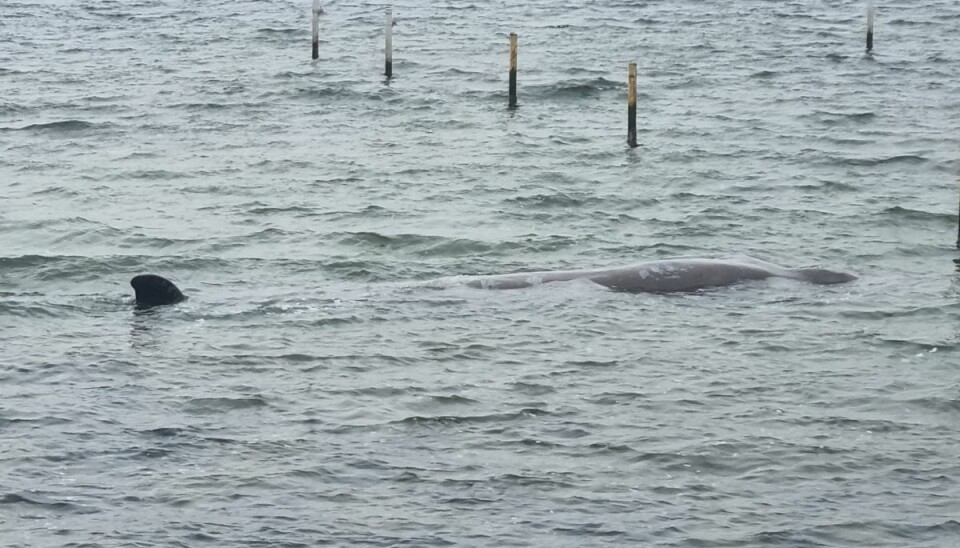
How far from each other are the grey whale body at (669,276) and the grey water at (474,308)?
0.32 meters

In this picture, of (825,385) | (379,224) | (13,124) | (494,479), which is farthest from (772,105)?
(494,479)

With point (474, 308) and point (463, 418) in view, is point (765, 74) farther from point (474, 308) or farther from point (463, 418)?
point (463, 418)

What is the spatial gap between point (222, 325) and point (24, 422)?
4.08m

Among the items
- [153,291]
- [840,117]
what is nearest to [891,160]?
[840,117]

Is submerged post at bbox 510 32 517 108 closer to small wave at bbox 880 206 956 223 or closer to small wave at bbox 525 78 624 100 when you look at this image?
small wave at bbox 525 78 624 100

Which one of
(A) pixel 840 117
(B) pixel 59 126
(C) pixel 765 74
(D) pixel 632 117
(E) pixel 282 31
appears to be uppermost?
(E) pixel 282 31

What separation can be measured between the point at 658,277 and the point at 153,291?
655 cm

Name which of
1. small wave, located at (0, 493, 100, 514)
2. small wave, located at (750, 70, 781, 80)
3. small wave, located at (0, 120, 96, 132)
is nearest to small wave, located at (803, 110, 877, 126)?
small wave, located at (750, 70, 781, 80)

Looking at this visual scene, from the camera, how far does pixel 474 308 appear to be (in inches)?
798

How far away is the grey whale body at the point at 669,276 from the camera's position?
821 inches

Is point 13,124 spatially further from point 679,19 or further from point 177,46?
point 679,19

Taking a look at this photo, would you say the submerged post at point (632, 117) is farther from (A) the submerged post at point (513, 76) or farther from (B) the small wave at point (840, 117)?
(A) the submerged post at point (513, 76)

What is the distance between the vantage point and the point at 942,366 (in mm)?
18281

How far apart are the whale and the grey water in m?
0.35
